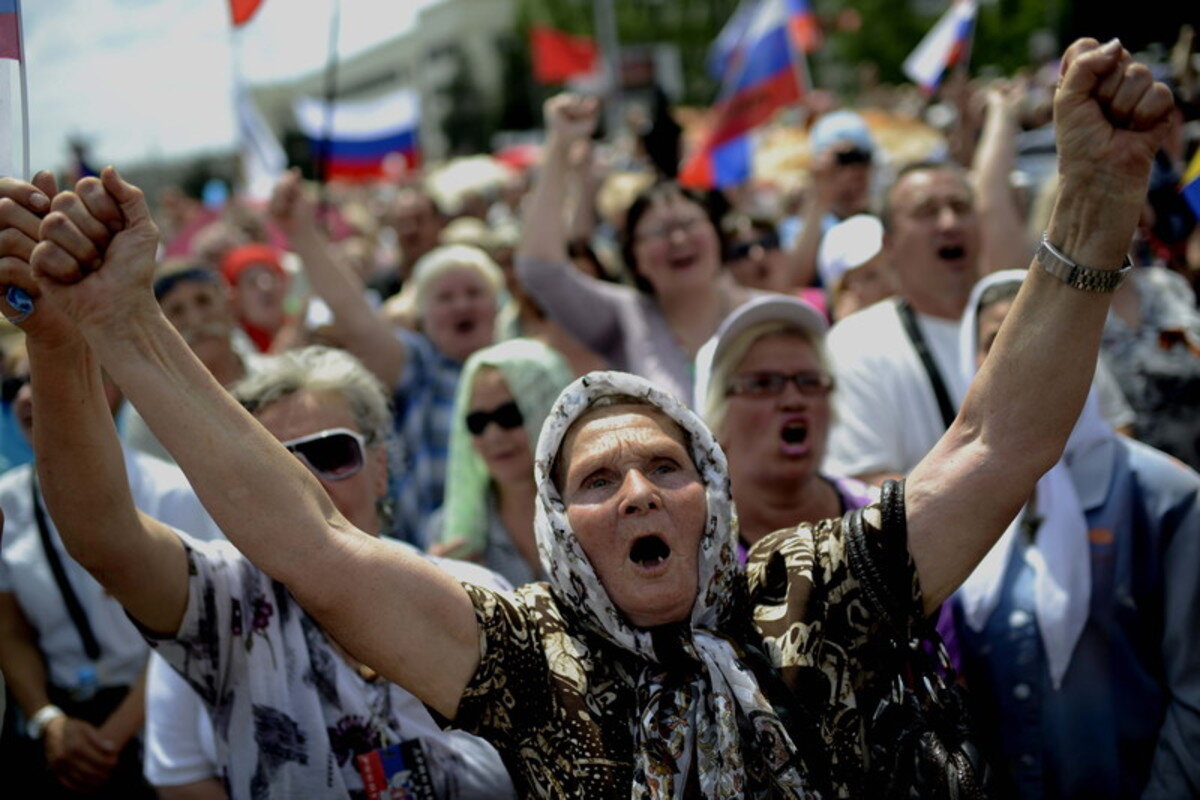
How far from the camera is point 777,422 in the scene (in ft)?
10.5

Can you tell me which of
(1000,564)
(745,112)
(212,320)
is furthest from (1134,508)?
(745,112)

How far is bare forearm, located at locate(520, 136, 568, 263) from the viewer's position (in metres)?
4.51

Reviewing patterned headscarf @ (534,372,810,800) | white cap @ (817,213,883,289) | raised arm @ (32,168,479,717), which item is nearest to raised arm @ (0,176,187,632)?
raised arm @ (32,168,479,717)

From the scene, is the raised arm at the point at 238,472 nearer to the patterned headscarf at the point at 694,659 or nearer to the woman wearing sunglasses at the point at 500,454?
the patterned headscarf at the point at 694,659

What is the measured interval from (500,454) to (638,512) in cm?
163

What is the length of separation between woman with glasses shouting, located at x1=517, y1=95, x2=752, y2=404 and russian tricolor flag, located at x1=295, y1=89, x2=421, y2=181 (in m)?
3.41

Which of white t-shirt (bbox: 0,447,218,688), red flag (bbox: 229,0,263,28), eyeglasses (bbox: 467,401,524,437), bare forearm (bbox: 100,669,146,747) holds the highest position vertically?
red flag (bbox: 229,0,263,28)

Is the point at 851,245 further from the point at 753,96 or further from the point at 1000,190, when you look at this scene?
the point at 753,96

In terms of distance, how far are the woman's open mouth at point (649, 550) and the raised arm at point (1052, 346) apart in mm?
423

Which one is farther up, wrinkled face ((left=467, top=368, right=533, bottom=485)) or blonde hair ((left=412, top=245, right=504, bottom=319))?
blonde hair ((left=412, top=245, right=504, bottom=319))

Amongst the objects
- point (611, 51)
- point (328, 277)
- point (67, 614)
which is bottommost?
point (67, 614)

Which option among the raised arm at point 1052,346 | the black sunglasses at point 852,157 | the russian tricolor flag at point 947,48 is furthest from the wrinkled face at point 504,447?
the russian tricolor flag at point 947,48

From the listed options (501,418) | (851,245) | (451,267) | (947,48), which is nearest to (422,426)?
(451,267)

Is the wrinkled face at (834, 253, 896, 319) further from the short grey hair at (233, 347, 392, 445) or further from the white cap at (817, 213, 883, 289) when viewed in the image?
the short grey hair at (233, 347, 392, 445)
